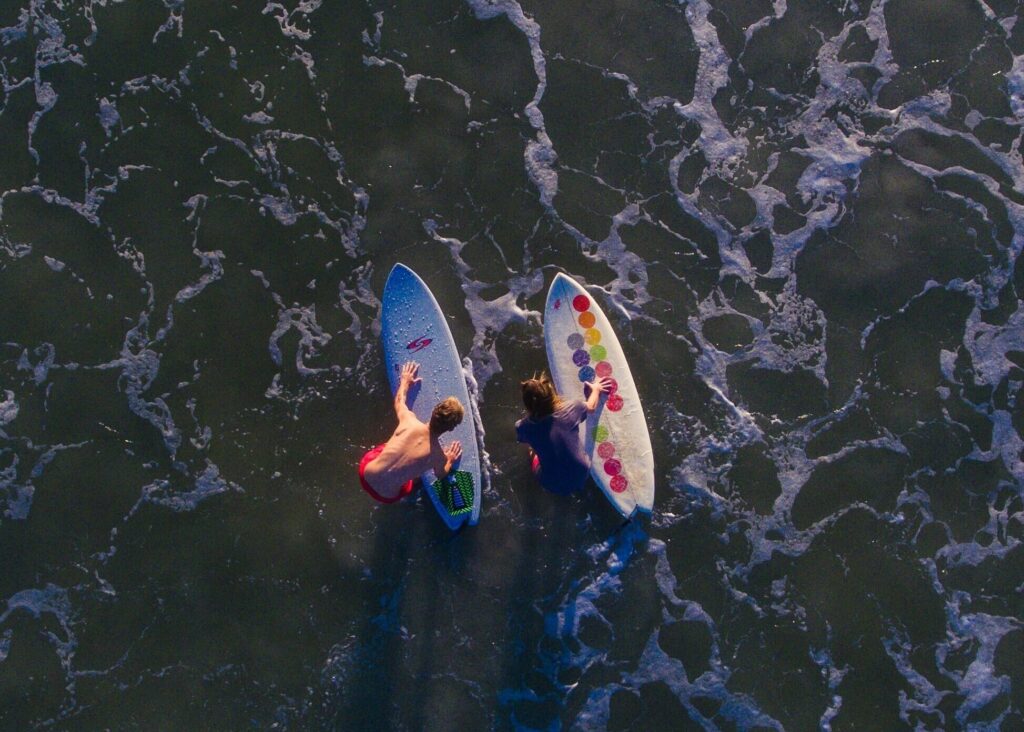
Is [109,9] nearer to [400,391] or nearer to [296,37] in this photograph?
[296,37]

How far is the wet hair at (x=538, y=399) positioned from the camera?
669cm

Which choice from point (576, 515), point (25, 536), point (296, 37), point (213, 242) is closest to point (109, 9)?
point (296, 37)

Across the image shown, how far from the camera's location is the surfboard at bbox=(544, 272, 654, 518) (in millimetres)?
7949

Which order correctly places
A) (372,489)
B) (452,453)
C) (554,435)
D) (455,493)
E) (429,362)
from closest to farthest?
(554,435)
(372,489)
(452,453)
(455,493)
(429,362)

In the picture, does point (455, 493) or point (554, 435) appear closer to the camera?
point (554, 435)

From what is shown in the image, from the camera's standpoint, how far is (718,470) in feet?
26.9

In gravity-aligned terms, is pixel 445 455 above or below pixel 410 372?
below

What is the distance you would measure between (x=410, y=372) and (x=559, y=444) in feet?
6.41

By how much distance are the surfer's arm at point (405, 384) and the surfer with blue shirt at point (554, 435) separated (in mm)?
1339

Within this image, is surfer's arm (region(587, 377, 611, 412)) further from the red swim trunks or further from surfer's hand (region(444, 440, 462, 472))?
the red swim trunks

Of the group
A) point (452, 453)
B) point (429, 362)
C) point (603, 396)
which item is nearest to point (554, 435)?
point (603, 396)

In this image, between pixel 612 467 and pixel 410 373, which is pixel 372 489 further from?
pixel 612 467

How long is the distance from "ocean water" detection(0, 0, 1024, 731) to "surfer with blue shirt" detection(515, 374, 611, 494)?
868 mm

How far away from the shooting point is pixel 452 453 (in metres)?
7.80
